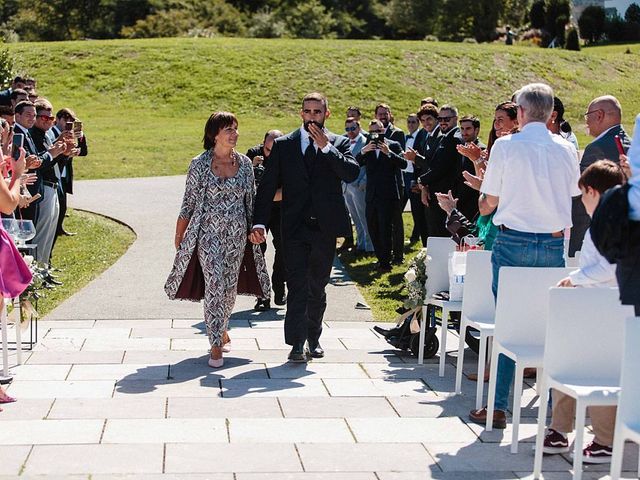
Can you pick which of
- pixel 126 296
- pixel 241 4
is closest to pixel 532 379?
pixel 126 296

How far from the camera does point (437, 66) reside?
151 ft

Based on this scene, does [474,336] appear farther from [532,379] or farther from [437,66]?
[437,66]

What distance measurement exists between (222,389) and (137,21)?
64560mm

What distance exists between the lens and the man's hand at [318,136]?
8375mm

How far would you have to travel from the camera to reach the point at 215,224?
28.8 ft

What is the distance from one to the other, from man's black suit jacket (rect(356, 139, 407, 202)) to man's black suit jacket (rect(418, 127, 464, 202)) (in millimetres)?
2157

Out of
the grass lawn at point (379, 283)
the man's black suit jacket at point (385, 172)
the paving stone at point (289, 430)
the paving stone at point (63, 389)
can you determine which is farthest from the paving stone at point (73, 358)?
the man's black suit jacket at point (385, 172)

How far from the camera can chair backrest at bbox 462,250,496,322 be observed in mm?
7586

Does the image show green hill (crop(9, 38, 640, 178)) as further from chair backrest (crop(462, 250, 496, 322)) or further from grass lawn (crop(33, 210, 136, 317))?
chair backrest (crop(462, 250, 496, 322))

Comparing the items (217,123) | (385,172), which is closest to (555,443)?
(217,123)

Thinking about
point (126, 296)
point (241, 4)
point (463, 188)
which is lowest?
point (126, 296)

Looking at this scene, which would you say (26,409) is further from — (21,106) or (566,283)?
(21,106)

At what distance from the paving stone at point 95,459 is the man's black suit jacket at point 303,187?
114 inches

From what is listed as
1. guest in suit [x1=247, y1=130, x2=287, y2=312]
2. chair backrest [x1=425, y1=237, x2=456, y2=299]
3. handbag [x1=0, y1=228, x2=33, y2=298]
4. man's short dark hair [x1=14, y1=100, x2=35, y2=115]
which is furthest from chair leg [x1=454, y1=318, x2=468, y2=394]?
man's short dark hair [x1=14, y1=100, x2=35, y2=115]
